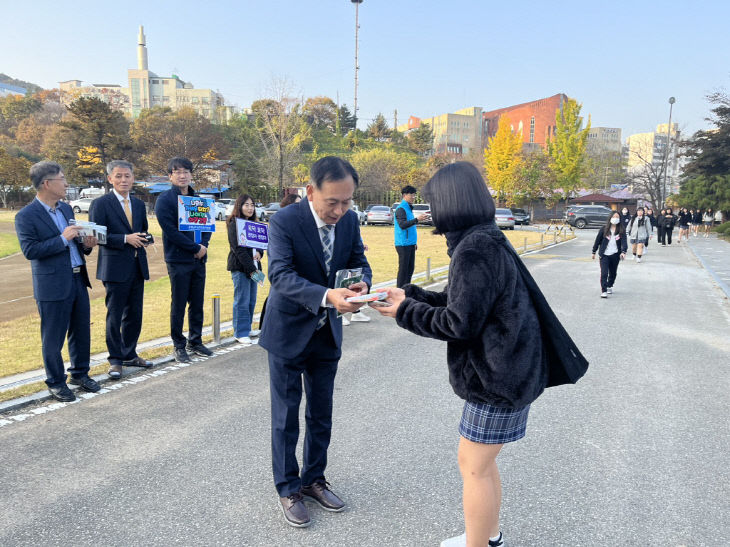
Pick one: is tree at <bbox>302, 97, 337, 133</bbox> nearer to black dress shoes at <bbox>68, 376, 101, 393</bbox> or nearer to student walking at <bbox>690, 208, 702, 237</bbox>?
student walking at <bbox>690, 208, 702, 237</bbox>

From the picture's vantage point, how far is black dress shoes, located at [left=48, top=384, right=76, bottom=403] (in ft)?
14.8

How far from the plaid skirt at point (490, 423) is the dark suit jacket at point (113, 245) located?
4101mm

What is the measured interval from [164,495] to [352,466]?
121cm

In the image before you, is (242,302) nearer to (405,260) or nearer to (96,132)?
(405,260)

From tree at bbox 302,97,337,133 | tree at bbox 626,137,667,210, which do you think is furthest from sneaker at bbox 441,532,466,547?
tree at bbox 302,97,337,133

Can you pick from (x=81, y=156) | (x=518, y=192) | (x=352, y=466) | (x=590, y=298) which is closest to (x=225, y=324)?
Result: (x=352, y=466)

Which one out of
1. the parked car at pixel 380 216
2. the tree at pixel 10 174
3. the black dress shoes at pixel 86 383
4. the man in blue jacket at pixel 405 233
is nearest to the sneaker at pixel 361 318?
the man in blue jacket at pixel 405 233

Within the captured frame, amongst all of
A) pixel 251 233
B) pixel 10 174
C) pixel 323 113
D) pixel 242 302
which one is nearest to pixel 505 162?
pixel 251 233

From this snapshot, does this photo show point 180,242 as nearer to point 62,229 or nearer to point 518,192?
point 62,229

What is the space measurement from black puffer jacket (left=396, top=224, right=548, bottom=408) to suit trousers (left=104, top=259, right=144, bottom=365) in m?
3.99

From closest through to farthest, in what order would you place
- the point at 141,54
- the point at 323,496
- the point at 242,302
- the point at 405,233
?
the point at 323,496
the point at 242,302
the point at 405,233
the point at 141,54

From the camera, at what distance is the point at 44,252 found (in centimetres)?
434

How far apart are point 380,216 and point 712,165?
2436 centimetres

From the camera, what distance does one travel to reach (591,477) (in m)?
3.45
